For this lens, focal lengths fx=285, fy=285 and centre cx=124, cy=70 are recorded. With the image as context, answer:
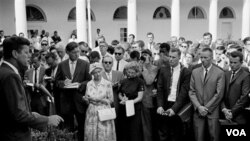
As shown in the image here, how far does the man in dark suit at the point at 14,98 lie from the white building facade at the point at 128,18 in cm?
1431

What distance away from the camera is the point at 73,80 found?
5973mm

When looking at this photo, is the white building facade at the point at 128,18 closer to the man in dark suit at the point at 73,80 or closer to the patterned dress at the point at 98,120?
the man in dark suit at the point at 73,80

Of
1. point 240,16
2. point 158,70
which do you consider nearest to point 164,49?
point 158,70

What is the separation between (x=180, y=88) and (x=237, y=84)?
1.06m

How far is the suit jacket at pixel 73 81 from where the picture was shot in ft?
19.5

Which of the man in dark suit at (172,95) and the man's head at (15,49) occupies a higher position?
the man's head at (15,49)

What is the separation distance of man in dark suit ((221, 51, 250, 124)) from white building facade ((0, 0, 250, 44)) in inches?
515

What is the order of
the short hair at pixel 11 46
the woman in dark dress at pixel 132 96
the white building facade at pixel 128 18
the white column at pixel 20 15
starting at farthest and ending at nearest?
the white building facade at pixel 128 18 < the white column at pixel 20 15 < the woman in dark dress at pixel 132 96 < the short hair at pixel 11 46

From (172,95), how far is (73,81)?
A: 81.6 inches

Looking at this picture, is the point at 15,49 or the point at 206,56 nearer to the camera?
the point at 15,49

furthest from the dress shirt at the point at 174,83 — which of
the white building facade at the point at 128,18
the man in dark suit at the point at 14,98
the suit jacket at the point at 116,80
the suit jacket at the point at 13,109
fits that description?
the white building facade at the point at 128,18

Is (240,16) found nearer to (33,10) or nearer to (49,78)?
(33,10)

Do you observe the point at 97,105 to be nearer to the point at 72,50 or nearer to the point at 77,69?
the point at 77,69

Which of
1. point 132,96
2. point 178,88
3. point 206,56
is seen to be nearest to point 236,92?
point 206,56
